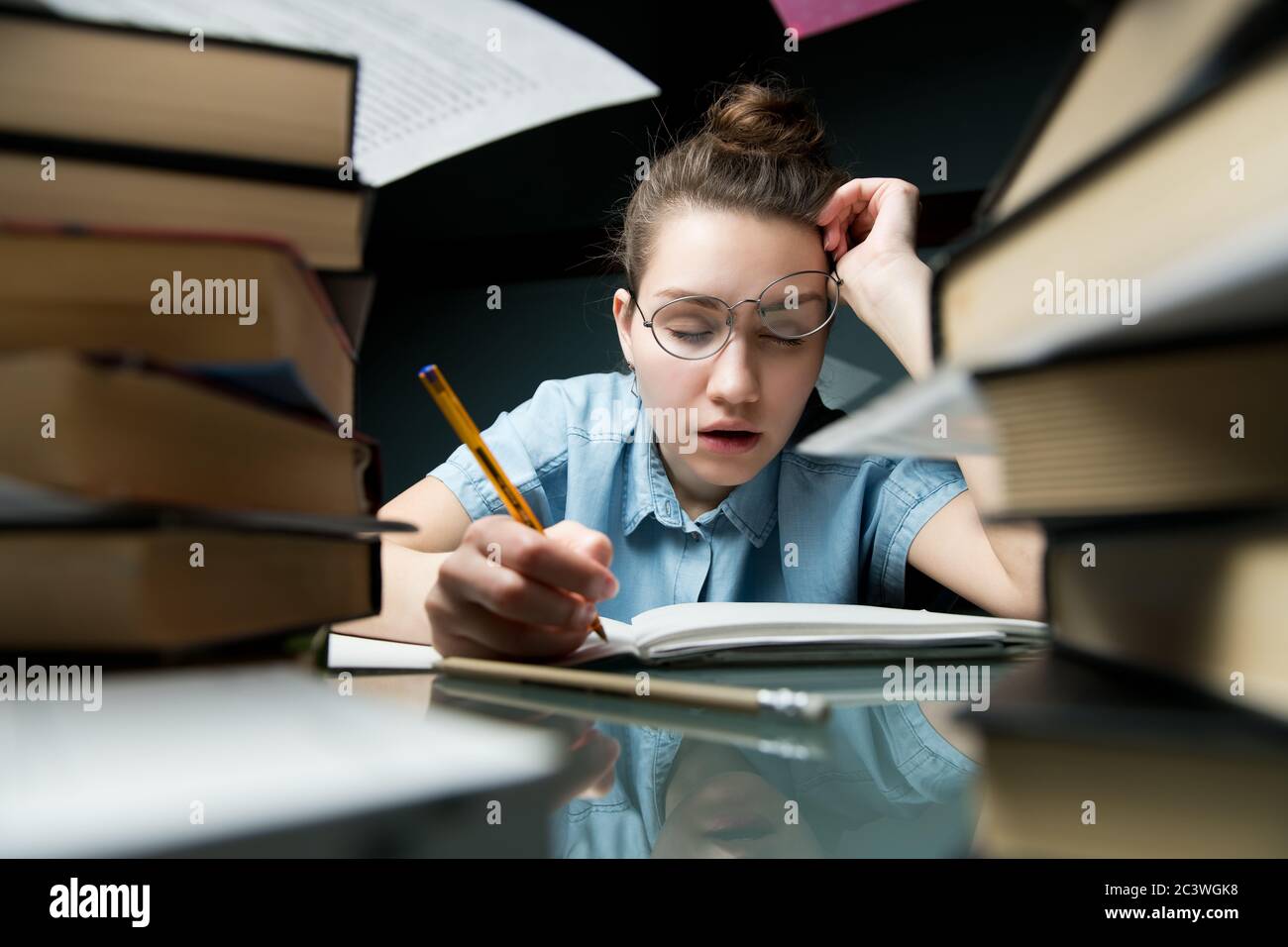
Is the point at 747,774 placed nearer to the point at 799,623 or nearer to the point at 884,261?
the point at 799,623

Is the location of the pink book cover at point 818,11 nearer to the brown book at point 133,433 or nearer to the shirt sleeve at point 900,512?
the shirt sleeve at point 900,512

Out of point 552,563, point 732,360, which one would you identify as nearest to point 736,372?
point 732,360

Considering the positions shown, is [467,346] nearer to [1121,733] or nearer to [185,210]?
[185,210]

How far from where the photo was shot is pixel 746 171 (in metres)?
1.04

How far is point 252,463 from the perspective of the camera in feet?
1.06

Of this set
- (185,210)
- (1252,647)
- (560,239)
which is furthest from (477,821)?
(560,239)

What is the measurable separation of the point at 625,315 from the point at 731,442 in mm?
276

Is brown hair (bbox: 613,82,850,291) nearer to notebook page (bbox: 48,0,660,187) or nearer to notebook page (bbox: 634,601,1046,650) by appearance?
notebook page (bbox: 48,0,660,187)

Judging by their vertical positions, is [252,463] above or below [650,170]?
below

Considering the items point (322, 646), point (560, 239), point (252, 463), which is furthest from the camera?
point (560, 239)

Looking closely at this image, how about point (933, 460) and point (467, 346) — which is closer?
point (933, 460)

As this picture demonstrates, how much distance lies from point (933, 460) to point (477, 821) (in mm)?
956

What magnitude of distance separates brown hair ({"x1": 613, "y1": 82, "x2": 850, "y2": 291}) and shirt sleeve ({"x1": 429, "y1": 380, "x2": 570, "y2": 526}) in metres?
0.21
